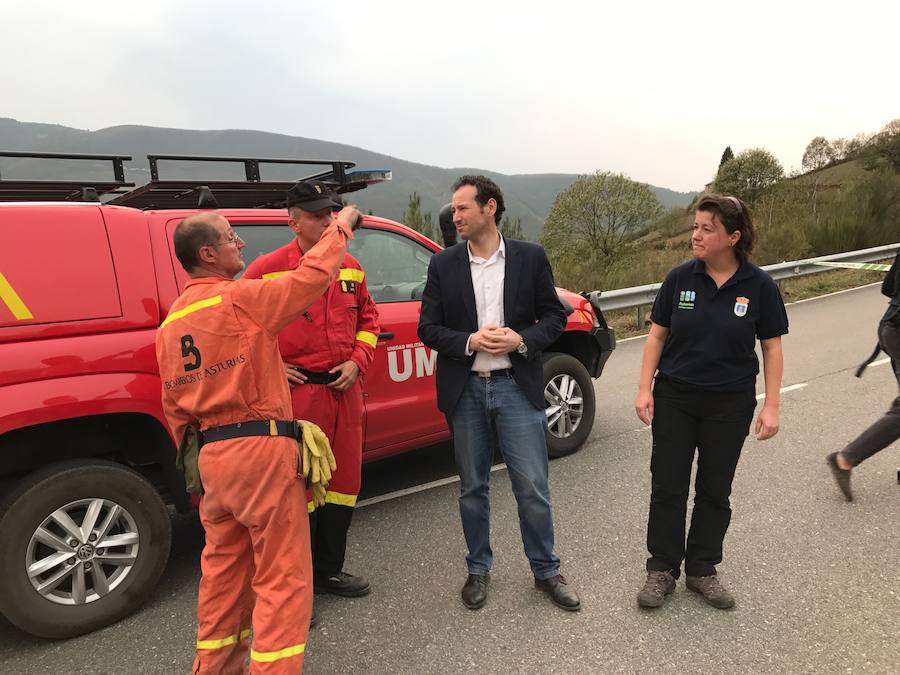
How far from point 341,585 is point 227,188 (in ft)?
7.66

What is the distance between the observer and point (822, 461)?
4.25 meters

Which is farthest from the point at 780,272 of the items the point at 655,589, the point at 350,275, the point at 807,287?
the point at 350,275

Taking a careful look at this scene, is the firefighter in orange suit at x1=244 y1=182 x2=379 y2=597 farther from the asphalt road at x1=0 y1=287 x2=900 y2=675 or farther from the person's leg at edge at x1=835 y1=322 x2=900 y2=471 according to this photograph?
the person's leg at edge at x1=835 y1=322 x2=900 y2=471

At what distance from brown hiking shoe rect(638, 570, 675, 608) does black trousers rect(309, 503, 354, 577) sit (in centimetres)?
138

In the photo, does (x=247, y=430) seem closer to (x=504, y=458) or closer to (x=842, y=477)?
(x=504, y=458)

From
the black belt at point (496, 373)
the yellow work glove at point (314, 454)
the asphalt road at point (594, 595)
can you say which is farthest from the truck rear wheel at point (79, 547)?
the black belt at point (496, 373)

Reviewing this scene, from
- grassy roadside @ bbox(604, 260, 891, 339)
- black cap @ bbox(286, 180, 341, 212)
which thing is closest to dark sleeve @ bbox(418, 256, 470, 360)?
black cap @ bbox(286, 180, 341, 212)

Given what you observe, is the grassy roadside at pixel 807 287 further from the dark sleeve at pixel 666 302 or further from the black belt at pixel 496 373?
the black belt at pixel 496 373

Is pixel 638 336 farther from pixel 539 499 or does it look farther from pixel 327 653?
pixel 327 653

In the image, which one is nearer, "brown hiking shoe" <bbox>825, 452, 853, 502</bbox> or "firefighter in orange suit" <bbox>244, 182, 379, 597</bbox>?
"firefighter in orange suit" <bbox>244, 182, 379, 597</bbox>

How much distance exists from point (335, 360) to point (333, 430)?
323 millimetres

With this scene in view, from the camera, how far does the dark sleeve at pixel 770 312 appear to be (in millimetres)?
2600

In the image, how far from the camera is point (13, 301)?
2.52 m

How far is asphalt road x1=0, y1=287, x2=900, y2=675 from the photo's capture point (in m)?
2.41
